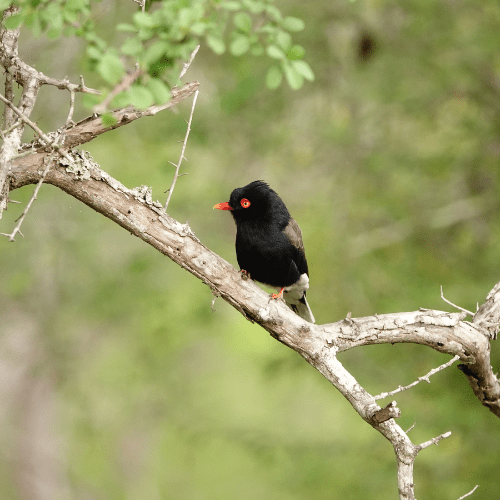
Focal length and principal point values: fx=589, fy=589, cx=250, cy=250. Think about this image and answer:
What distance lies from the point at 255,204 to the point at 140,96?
363 cm

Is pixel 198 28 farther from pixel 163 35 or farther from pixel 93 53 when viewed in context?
pixel 93 53

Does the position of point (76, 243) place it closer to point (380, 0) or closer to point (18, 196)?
point (18, 196)

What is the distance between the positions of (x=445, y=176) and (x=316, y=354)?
5.71 metres

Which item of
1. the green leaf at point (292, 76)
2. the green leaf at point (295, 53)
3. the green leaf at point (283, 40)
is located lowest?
the green leaf at point (292, 76)

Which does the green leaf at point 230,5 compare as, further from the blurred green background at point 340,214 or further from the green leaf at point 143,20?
the blurred green background at point 340,214

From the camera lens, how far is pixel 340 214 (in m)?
9.48

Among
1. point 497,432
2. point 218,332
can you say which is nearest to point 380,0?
point 497,432

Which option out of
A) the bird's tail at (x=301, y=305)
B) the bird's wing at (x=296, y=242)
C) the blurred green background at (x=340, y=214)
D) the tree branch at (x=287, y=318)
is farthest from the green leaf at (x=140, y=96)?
the blurred green background at (x=340, y=214)

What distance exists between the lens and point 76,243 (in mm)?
8719

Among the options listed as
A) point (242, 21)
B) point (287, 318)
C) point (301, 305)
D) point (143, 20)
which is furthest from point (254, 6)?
point (301, 305)

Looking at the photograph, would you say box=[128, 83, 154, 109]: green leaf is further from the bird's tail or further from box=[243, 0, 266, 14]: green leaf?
the bird's tail

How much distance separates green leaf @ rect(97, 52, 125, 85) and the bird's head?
11.8 ft

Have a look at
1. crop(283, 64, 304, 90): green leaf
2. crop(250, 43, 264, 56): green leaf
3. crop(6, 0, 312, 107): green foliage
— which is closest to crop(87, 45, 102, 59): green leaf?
crop(6, 0, 312, 107): green foliage

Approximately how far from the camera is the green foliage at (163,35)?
2.00 meters
